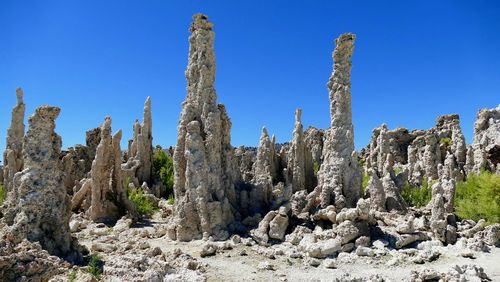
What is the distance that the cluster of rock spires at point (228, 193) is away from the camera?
11.3m

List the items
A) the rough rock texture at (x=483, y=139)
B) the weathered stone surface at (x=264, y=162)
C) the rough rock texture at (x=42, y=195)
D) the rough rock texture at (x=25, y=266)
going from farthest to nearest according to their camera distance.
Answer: the rough rock texture at (x=483, y=139), the weathered stone surface at (x=264, y=162), the rough rock texture at (x=42, y=195), the rough rock texture at (x=25, y=266)

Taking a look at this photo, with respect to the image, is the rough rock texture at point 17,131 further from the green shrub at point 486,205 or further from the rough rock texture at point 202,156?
the green shrub at point 486,205

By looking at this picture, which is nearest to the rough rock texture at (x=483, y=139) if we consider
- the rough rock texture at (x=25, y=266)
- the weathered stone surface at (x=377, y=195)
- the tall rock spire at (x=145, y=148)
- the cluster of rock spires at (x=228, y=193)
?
the cluster of rock spires at (x=228, y=193)

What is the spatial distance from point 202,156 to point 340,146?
5.16m

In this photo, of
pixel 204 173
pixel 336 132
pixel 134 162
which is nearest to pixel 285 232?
pixel 204 173

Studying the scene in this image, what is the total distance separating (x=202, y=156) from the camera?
618 inches

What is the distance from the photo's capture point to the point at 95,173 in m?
18.0

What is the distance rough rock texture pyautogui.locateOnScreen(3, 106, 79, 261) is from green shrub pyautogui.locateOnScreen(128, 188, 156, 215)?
807cm

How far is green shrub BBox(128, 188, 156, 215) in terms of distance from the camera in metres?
20.0

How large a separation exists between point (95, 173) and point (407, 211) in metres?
12.4

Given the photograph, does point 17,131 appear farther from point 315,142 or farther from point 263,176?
point 315,142

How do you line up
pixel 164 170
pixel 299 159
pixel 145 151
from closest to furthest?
pixel 299 159 → pixel 145 151 → pixel 164 170

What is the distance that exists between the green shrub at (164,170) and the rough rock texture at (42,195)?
14.3 m

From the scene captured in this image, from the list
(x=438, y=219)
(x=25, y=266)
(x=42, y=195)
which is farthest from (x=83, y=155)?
(x=25, y=266)
